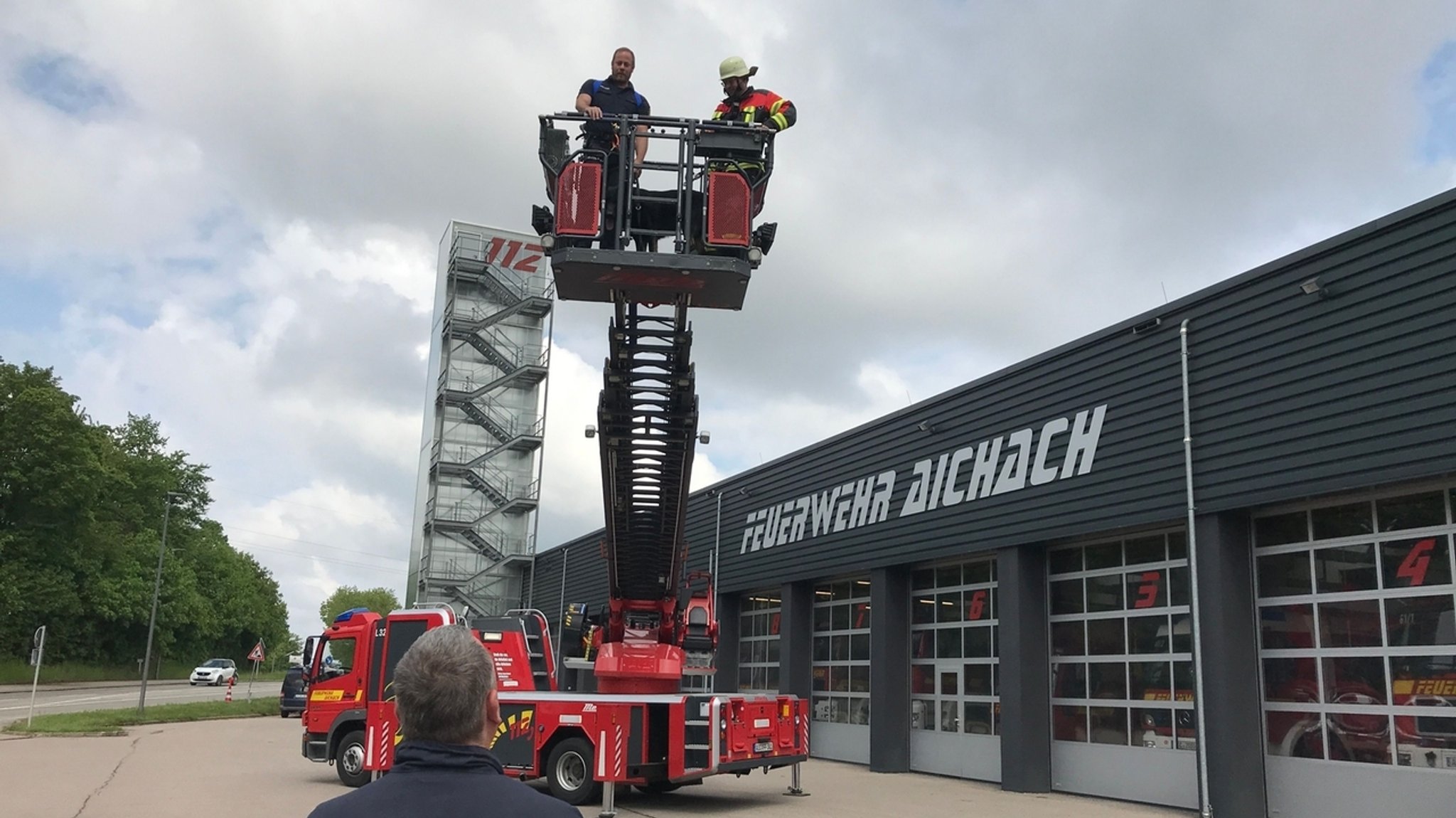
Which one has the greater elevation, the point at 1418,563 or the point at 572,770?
the point at 1418,563

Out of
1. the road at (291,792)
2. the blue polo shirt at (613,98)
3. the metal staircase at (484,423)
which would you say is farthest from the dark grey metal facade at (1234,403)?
the metal staircase at (484,423)

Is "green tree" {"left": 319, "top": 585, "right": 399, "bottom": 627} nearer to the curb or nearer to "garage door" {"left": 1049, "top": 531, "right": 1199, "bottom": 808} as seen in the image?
the curb

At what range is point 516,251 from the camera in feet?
148

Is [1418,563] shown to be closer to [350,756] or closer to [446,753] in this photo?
[446,753]

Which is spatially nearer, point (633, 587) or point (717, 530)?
point (633, 587)

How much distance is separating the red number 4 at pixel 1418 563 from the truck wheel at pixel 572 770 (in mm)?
10361

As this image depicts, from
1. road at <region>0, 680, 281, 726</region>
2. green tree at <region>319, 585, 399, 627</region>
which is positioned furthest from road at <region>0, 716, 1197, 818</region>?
green tree at <region>319, 585, 399, 627</region>

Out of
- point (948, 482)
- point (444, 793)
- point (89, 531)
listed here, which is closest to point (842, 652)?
point (948, 482)

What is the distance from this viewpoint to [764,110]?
34.5 feet

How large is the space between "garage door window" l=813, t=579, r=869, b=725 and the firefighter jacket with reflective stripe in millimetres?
14563

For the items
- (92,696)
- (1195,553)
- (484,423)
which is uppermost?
(484,423)

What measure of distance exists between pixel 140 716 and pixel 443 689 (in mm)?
35832

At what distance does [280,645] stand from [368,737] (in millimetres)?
126549

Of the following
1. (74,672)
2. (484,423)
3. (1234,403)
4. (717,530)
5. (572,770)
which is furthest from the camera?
(74,672)
